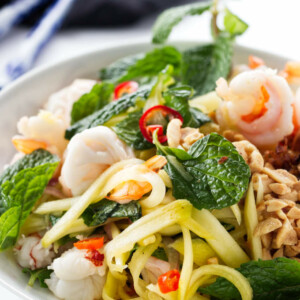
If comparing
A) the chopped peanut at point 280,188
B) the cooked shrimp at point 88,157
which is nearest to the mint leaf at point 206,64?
the cooked shrimp at point 88,157

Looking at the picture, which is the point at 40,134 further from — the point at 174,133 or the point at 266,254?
the point at 266,254

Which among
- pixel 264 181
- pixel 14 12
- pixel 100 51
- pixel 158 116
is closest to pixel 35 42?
pixel 14 12

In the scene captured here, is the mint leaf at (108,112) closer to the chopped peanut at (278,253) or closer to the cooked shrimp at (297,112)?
the cooked shrimp at (297,112)

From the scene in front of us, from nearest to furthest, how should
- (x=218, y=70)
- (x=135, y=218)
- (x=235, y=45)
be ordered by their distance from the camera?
(x=135, y=218), (x=218, y=70), (x=235, y=45)

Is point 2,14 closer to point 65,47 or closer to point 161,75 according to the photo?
point 65,47

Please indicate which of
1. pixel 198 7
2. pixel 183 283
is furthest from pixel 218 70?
pixel 183 283

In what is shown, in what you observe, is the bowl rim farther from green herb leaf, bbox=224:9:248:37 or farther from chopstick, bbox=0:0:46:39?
chopstick, bbox=0:0:46:39
